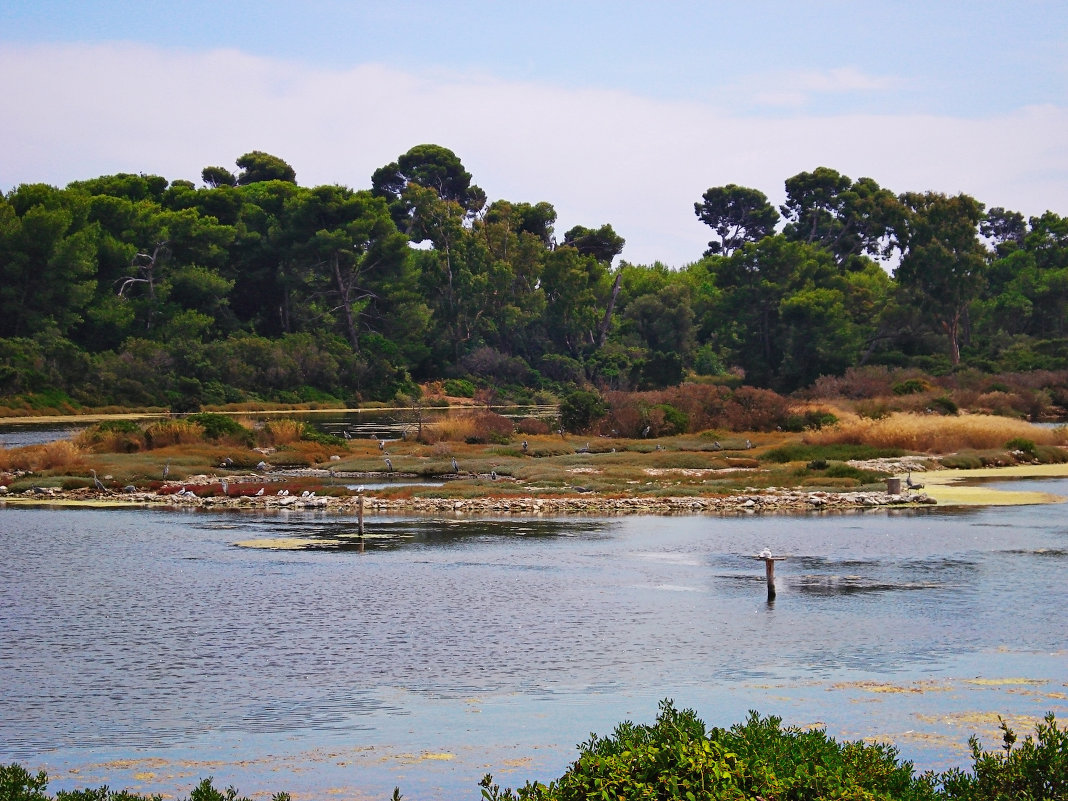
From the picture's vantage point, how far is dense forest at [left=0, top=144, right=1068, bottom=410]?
109500mm

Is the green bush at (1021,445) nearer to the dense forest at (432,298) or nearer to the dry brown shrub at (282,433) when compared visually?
the dry brown shrub at (282,433)

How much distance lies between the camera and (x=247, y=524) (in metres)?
44.8

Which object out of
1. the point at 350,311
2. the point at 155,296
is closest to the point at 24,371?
the point at 155,296

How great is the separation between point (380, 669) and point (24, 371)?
287 ft

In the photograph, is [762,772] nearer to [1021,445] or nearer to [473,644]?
[473,644]

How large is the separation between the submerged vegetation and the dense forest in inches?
3801

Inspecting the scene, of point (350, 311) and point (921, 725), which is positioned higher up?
point (350, 311)

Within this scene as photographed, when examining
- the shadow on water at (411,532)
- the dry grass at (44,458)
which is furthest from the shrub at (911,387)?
the dry grass at (44,458)

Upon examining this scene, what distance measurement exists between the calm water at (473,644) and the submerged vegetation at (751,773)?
200 inches

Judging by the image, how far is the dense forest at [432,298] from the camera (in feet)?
359

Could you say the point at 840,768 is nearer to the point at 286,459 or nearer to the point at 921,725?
the point at 921,725

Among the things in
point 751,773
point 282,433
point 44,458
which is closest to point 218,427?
point 282,433

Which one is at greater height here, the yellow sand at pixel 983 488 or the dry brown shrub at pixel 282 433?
the dry brown shrub at pixel 282 433

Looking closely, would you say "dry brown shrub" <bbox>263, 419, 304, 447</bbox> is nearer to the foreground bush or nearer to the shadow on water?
the shadow on water
